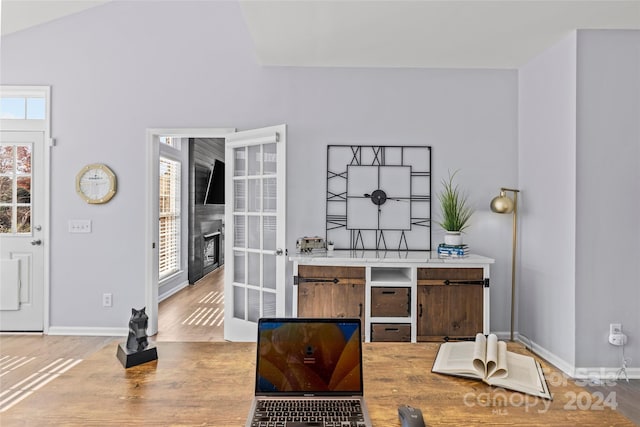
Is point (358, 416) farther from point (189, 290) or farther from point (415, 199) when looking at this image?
point (189, 290)

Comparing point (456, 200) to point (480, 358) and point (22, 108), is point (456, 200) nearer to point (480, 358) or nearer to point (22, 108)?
point (480, 358)

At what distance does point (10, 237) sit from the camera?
3908mm

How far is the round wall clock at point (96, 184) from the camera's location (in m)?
3.86

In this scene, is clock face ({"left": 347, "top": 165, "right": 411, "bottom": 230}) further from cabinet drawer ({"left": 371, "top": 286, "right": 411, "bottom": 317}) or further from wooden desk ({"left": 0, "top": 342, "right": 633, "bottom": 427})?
wooden desk ({"left": 0, "top": 342, "right": 633, "bottom": 427})

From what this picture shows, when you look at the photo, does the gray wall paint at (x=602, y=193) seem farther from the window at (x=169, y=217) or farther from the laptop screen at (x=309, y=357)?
the window at (x=169, y=217)

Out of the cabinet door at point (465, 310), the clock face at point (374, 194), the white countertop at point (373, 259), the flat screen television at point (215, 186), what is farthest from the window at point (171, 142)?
the cabinet door at point (465, 310)

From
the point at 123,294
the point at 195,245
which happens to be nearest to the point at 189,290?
the point at 195,245

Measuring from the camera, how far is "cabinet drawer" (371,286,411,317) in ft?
10.6

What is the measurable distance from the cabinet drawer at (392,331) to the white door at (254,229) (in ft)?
2.81

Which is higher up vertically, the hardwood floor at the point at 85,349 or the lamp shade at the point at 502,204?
the lamp shade at the point at 502,204

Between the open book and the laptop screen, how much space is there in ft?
1.09

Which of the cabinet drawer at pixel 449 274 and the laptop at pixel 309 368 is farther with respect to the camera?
the cabinet drawer at pixel 449 274

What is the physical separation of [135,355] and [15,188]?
368 centimetres

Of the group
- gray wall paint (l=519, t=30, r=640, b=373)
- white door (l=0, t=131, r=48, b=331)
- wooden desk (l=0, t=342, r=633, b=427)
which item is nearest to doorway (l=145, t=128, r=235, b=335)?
white door (l=0, t=131, r=48, b=331)
